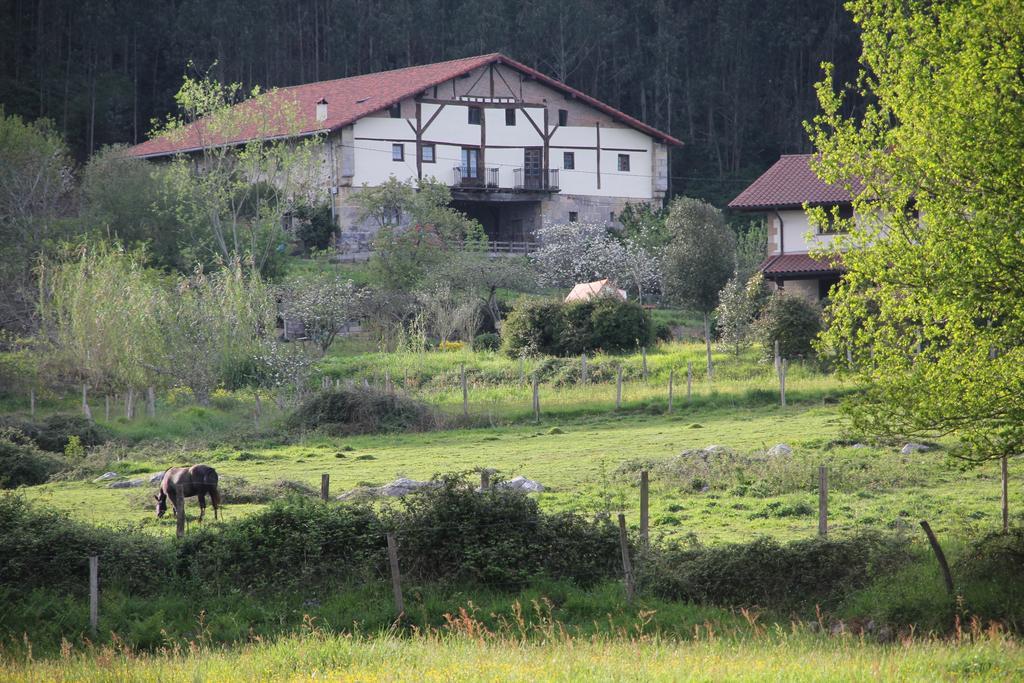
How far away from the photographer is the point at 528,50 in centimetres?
10306

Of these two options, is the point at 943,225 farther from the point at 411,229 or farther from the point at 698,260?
the point at 411,229

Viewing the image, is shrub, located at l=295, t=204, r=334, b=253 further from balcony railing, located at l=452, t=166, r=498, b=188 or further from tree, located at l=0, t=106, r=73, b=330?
tree, located at l=0, t=106, r=73, b=330

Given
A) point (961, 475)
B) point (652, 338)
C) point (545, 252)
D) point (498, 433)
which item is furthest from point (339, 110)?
point (961, 475)

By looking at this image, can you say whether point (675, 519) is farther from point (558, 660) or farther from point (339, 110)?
point (339, 110)

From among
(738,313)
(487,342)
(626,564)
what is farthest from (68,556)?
(487,342)

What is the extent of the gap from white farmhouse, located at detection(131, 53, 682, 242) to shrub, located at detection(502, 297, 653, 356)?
71.2 feet

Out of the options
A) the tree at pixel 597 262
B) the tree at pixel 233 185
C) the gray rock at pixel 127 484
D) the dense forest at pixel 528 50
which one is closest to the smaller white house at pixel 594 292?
the tree at pixel 597 262

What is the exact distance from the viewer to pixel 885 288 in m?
18.2

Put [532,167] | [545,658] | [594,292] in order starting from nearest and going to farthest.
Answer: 1. [545,658]
2. [594,292]
3. [532,167]

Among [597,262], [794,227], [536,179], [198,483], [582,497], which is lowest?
[582,497]

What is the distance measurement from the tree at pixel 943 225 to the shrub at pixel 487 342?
120 feet

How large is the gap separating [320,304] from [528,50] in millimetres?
52513

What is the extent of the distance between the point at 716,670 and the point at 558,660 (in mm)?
1673

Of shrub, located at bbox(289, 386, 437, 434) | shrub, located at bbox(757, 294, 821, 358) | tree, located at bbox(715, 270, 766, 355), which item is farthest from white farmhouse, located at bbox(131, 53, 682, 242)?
shrub, located at bbox(289, 386, 437, 434)
